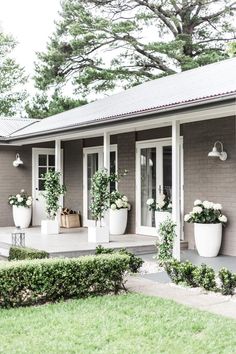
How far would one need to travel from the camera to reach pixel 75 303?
555cm

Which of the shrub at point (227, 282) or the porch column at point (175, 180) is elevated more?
the porch column at point (175, 180)

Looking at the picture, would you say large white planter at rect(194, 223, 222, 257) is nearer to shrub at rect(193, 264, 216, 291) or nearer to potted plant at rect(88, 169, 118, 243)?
potted plant at rect(88, 169, 118, 243)

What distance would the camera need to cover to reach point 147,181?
10977mm

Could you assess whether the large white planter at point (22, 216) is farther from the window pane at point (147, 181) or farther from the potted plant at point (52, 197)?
the window pane at point (147, 181)

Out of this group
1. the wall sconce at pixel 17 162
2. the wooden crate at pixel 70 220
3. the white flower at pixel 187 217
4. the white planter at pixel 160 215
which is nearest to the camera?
the white flower at pixel 187 217

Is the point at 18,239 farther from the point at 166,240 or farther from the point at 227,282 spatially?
the point at 227,282

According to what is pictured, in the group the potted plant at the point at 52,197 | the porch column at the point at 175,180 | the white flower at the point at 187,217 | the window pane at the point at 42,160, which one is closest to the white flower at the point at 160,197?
the white flower at the point at 187,217

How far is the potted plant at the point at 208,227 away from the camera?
865cm

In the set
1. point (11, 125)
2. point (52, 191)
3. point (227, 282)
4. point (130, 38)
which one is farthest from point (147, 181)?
point (130, 38)

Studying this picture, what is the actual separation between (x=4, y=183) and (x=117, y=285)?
8.43 meters

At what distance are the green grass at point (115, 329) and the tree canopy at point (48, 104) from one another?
18.7 m

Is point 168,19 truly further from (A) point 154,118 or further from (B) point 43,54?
(A) point 154,118

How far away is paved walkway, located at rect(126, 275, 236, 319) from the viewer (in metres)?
5.33

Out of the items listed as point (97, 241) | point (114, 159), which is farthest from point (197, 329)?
point (114, 159)
